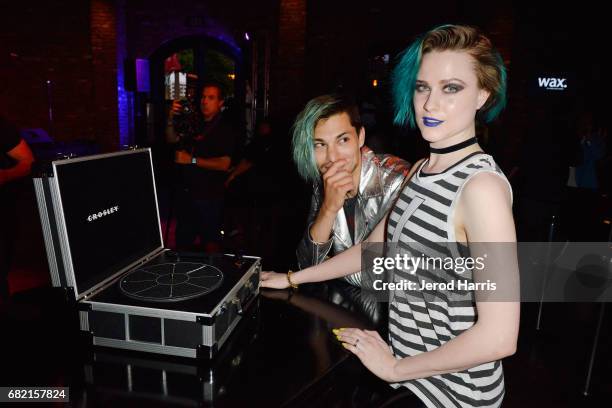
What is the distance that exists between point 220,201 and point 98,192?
3.03 metres

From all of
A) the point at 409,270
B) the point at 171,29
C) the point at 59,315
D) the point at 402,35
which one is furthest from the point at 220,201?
the point at 171,29

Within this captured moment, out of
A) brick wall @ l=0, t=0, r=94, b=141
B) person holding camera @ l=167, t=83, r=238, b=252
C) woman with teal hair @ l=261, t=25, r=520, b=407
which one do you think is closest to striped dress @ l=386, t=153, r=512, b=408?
woman with teal hair @ l=261, t=25, r=520, b=407

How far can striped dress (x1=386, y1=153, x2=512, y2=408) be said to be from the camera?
3.41 feet

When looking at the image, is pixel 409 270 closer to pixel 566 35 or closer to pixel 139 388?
pixel 139 388

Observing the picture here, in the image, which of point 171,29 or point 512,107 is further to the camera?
point 171,29

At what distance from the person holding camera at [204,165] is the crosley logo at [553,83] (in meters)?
5.62

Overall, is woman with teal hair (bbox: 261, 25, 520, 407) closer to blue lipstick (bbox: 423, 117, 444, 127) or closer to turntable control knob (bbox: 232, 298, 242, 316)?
blue lipstick (bbox: 423, 117, 444, 127)

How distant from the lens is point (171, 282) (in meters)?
1.20

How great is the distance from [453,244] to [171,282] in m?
0.76

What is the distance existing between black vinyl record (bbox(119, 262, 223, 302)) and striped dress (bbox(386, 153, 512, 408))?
1.76 ft

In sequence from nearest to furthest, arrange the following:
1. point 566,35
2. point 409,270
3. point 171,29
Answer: point 409,270, point 566,35, point 171,29

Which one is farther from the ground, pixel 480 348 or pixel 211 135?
pixel 211 135

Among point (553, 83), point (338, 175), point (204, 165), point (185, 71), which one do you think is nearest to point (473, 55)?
point (338, 175)

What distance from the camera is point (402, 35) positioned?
7.86m
